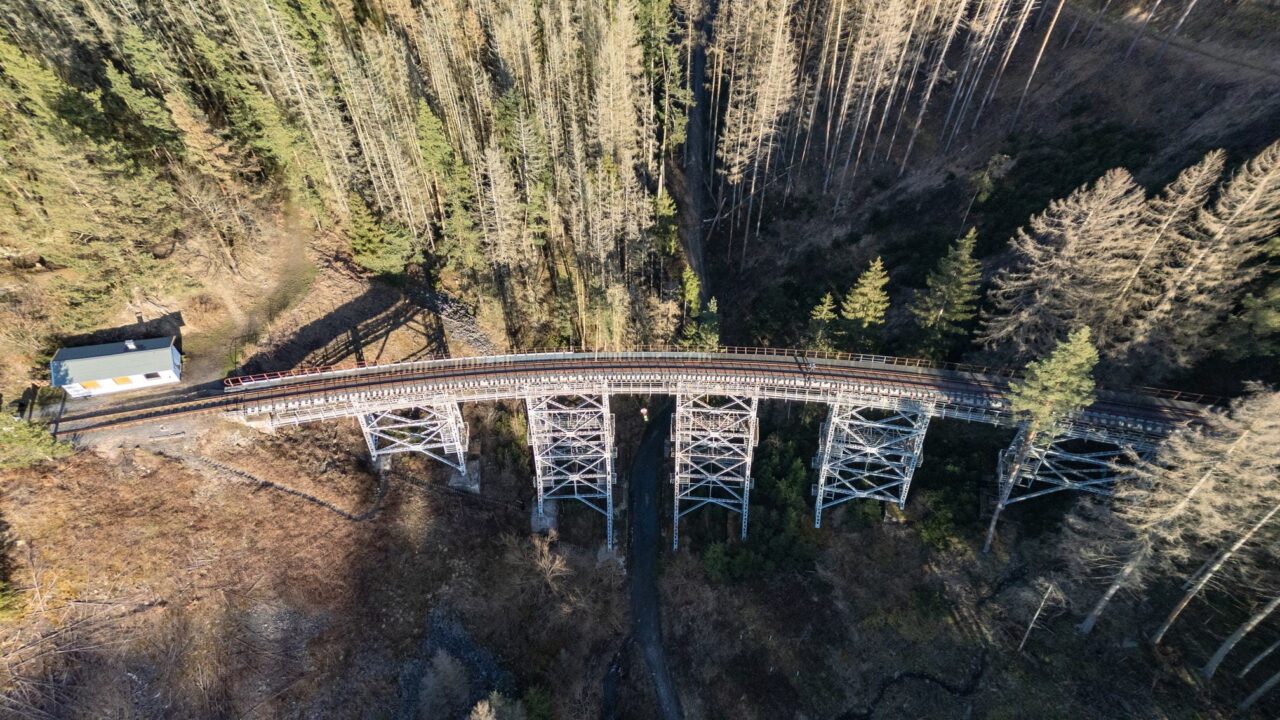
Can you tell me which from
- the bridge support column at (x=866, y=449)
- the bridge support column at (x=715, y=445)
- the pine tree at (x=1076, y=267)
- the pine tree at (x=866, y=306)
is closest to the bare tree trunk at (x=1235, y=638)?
the pine tree at (x=1076, y=267)

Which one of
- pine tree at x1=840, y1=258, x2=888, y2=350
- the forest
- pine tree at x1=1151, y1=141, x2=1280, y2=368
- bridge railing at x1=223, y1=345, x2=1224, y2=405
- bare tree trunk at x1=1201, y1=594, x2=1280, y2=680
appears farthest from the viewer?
pine tree at x1=840, y1=258, x2=888, y2=350

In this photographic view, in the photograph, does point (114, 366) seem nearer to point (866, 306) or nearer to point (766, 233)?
point (866, 306)

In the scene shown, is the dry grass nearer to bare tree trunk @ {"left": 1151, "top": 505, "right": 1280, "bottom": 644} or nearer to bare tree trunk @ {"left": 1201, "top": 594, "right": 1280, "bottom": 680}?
bare tree trunk @ {"left": 1151, "top": 505, "right": 1280, "bottom": 644}

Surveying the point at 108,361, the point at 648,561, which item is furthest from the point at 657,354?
the point at 108,361

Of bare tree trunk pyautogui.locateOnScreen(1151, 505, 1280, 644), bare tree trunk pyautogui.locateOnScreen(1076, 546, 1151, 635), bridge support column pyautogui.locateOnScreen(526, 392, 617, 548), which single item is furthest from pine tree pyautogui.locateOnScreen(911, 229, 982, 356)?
bridge support column pyautogui.locateOnScreen(526, 392, 617, 548)

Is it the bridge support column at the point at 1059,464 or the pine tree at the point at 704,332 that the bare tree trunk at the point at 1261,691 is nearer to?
the bridge support column at the point at 1059,464

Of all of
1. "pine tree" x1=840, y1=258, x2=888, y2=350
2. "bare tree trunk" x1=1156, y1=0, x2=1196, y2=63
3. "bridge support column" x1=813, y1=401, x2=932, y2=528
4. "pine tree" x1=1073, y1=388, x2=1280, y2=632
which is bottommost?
"bridge support column" x1=813, y1=401, x2=932, y2=528
